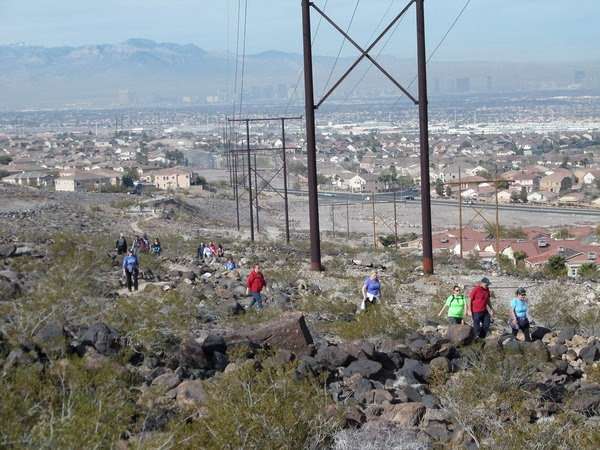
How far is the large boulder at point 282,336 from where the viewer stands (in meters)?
11.4

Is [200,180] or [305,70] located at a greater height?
[305,70]

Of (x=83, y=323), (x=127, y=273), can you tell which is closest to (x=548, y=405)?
(x=83, y=323)

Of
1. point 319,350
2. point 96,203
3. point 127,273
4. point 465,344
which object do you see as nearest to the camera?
point 319,350

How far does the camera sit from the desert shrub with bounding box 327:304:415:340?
1323cm

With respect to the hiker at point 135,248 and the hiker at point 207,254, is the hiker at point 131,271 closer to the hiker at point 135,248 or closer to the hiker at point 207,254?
the hiker at point 135,248

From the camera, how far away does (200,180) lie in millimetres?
99062

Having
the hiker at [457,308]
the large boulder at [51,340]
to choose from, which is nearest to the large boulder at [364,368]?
the large boulder at [51,340]

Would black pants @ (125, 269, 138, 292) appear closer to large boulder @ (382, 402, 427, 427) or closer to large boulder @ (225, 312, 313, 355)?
large boulder @ (225, 312, 313, 355)

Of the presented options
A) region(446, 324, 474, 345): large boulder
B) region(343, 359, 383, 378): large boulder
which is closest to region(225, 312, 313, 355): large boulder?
region(343, 359, 383, 378): large boulder

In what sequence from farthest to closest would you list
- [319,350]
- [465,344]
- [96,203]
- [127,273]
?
[96,203]
[127,273]
[465,344]
[319,350]

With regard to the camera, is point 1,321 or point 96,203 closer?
point 1,321

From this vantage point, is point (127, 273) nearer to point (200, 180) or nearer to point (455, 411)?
point (455, 411)

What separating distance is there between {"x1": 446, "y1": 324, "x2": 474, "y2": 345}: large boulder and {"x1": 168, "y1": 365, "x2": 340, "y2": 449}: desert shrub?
3856 mm

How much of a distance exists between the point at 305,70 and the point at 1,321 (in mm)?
9375
